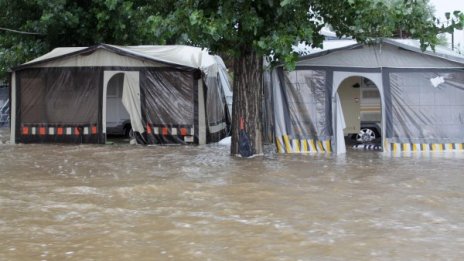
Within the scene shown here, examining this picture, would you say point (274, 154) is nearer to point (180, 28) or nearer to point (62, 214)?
point (180, 28)

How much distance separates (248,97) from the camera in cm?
1211

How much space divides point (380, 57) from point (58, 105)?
8.36 m

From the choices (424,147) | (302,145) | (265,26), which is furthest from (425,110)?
(265,26)

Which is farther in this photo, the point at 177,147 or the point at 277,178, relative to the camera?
the point at 177,147

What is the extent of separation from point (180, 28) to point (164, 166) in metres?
2.66

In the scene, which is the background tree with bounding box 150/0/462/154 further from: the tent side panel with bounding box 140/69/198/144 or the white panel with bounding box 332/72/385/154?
the tent side panel with bounding box 140/69/198/144

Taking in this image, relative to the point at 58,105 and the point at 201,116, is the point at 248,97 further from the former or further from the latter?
the point at 58,105

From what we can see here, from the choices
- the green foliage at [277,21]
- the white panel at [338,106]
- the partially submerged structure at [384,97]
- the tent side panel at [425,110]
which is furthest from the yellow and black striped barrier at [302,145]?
the green foliage at [277,21]

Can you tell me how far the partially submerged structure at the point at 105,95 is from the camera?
14.9 metres

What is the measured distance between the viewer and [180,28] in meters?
11.1

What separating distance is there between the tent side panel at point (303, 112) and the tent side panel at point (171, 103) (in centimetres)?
273

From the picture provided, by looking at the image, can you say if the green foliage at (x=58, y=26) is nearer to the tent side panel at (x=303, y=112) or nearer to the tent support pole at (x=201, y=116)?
the tent support pole at (x=201, y=116)

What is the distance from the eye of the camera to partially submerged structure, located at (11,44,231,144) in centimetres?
1489

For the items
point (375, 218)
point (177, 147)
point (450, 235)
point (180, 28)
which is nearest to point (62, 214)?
point (375, 218)
